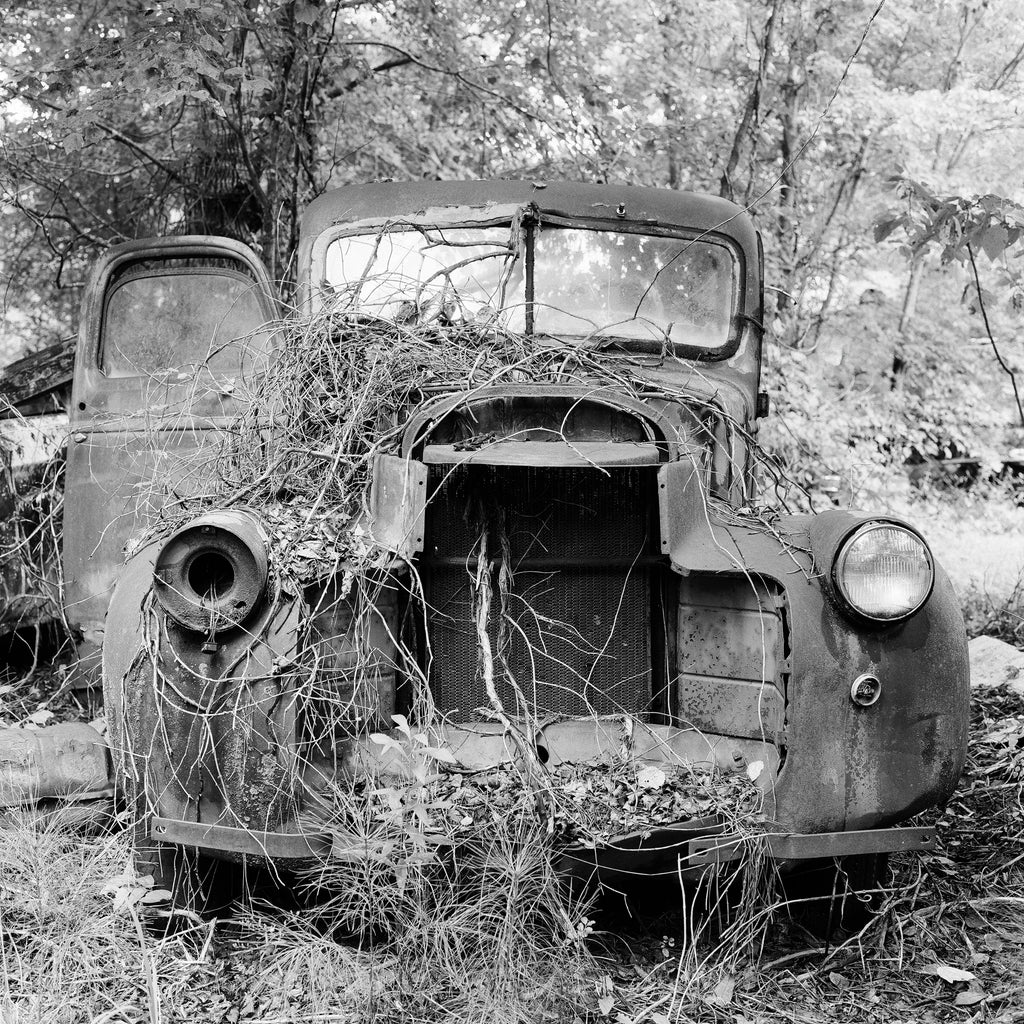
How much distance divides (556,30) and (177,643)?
249 inches

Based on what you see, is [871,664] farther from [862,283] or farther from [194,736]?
[862,283]

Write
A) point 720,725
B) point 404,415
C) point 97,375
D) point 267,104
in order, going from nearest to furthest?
point 720,725, point 404,415, point 97,375, point 267,104

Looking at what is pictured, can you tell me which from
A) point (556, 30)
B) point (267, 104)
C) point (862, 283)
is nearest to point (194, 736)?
point (267, 104)

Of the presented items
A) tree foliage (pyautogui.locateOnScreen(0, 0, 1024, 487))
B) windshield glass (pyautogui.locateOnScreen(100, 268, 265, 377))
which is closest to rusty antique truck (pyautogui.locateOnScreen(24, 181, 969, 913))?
windshield glass (pyautogui.locateOnScreen(100, 268, 265, 377))

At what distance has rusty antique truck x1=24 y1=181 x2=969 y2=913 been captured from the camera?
2514mm

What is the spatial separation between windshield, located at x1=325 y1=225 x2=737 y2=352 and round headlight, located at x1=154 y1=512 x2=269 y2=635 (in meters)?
1.26

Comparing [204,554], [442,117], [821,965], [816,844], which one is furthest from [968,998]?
[442,117]

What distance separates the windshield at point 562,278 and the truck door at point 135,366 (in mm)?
635

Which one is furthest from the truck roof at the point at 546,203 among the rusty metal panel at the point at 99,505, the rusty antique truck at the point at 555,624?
the rusty metal panel at the point at 99,505

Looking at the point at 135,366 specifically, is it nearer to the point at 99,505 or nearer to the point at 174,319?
the point at 174,319

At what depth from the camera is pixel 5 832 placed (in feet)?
9.40

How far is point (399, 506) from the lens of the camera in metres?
2.72

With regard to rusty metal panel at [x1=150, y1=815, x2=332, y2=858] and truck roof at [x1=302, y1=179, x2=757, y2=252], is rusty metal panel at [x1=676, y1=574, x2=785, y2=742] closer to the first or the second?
rusty metal panel at [x1=150, y1=815, x2=332, y2=858]

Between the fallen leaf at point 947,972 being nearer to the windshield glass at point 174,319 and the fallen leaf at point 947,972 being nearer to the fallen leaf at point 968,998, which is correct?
the fallen leaf at point 968,998
